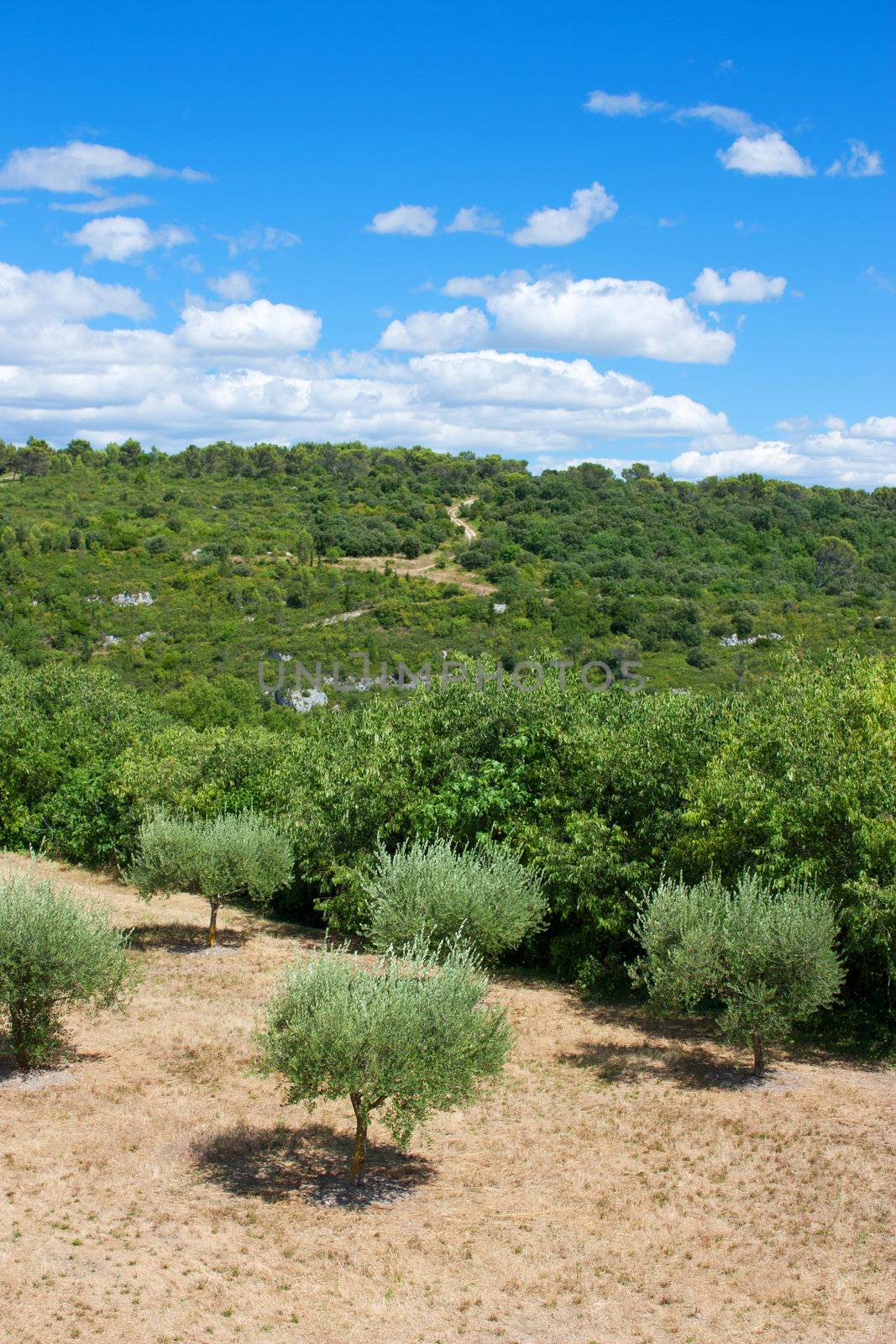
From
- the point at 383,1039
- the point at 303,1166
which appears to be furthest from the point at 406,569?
the point at 383,1039

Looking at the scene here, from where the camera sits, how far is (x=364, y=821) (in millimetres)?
26625

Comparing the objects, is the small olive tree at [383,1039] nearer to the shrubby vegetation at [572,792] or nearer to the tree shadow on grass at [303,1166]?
the tree shadow on grass at [303,1166]

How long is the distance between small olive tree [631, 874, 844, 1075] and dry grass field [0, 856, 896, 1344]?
A: 1.34m

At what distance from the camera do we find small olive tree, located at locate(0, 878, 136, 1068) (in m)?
14.4

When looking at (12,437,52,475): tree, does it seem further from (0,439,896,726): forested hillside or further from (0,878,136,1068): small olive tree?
(0,878,136,1068): small olive tree

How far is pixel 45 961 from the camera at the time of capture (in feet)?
47.6

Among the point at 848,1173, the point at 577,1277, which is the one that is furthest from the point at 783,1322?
the point at 848,1173

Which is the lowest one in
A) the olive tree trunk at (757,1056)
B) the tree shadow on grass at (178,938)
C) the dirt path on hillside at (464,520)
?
the tree shadow on grass at (178,938)

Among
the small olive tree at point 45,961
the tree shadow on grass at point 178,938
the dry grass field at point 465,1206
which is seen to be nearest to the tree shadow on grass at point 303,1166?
the dry grass field at point 465,1206

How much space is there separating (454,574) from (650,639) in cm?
2285

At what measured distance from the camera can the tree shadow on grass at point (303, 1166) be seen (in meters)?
12.9

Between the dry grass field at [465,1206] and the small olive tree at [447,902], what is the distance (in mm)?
2234

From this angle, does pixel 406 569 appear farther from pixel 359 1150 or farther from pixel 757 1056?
pixel 359 1150

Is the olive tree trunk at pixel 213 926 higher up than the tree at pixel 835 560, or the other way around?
the tree at pixel 835 560
